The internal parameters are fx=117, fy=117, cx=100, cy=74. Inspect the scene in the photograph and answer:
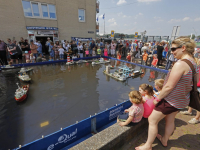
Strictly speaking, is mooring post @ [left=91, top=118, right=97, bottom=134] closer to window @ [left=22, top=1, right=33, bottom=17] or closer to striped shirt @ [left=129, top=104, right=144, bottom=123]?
striped shirt @ [left=129, top=104, right=144, bottom=123]

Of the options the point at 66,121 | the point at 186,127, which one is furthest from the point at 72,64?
the point at 186,127

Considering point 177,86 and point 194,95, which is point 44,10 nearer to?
point 177,86

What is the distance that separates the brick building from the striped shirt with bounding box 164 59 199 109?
1630 centimetres

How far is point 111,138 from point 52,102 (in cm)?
364

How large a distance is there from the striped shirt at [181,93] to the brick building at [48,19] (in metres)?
16.3

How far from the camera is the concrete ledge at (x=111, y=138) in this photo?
215cm

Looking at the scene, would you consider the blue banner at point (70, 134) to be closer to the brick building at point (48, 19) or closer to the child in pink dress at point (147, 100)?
the child in pink dress at point (147, 100)

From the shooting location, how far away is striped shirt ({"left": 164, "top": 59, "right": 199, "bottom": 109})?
177cm

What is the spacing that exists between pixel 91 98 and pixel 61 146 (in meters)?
2.92

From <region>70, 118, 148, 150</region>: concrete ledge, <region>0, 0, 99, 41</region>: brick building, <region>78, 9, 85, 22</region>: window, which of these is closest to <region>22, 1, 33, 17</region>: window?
<region>0, 0, 99, 41</region>: brick building

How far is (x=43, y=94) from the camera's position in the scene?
5793 mm

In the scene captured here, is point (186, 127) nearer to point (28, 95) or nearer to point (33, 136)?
point (33, 136)

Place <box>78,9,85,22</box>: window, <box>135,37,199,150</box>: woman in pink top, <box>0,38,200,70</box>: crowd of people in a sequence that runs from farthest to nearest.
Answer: <box>78,9,85,22</box>: window
<box>0,38,200,70</box>: crowd of people
<box>135,37,199,150</box>: woman in pink top

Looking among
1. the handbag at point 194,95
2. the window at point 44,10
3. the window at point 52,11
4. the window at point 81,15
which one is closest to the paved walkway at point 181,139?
the handbag at point 194,95
